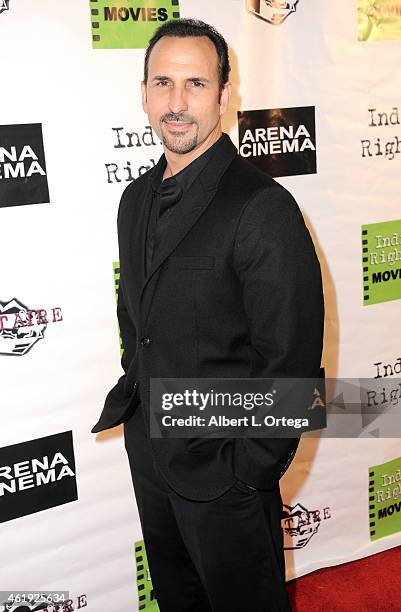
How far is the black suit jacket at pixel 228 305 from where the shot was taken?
5.23 ft

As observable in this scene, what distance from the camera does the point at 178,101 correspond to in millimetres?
1688

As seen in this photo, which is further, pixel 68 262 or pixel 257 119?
pixel 257 119

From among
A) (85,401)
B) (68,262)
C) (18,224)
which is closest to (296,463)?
(85,401)

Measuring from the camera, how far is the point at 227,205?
1.65m

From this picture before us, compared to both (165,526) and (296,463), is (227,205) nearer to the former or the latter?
(165,526)

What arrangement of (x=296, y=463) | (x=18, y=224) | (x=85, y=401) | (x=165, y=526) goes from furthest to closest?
(x=296, y=463) < (x=85, y=401) < (x=18, y=224) < (x=165, y=526)

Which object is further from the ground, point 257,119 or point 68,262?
point 257,119

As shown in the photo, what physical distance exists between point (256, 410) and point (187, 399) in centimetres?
16

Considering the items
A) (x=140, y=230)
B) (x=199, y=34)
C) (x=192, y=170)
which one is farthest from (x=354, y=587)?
(x=199, y=34)

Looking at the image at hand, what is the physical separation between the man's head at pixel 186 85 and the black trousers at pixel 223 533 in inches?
27.5

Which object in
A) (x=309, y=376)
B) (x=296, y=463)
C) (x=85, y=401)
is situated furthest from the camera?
(x=296, y=463)

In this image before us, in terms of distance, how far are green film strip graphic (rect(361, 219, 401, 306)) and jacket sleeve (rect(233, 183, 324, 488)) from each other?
1251mm

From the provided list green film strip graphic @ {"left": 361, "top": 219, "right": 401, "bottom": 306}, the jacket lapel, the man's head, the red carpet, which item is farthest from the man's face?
the red carpet

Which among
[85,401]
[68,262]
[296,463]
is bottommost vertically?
[296,463]
